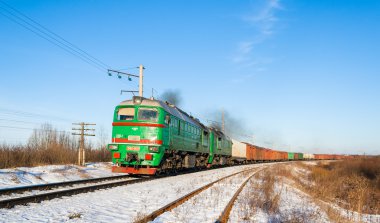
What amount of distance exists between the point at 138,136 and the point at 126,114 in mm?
1350

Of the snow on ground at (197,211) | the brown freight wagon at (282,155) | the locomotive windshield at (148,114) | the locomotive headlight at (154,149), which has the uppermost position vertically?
the locomotive windshield at (148,114)

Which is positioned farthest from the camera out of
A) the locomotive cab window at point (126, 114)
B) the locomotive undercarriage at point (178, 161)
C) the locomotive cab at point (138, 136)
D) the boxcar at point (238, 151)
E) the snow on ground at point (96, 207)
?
the boxcar at point (238, 151)

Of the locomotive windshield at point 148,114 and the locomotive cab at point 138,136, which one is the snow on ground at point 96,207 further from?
the locomotive windshield at point 148,114

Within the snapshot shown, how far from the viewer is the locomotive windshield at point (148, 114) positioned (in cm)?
1568

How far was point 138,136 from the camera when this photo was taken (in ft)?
50.4

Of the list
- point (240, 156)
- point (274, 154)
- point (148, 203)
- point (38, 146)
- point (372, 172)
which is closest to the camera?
point (148, 203)

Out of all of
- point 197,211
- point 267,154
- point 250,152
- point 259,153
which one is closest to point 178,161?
point 197,211

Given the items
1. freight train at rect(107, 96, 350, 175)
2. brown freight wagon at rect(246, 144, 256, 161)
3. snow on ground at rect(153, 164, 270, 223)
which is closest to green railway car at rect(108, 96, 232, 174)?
freight train at rect(107, 96, 350, 175)

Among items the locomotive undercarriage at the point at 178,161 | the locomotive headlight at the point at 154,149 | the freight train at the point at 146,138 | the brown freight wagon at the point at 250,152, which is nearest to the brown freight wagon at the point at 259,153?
the brown freight wagon at the point at 250,152

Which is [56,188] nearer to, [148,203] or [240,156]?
[148,203]

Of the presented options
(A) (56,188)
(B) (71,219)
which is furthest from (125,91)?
(B) (71,219)

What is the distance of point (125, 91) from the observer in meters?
25.5

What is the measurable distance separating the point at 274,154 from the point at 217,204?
2282 inches

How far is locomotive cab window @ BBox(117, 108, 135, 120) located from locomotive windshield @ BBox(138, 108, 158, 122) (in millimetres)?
341
